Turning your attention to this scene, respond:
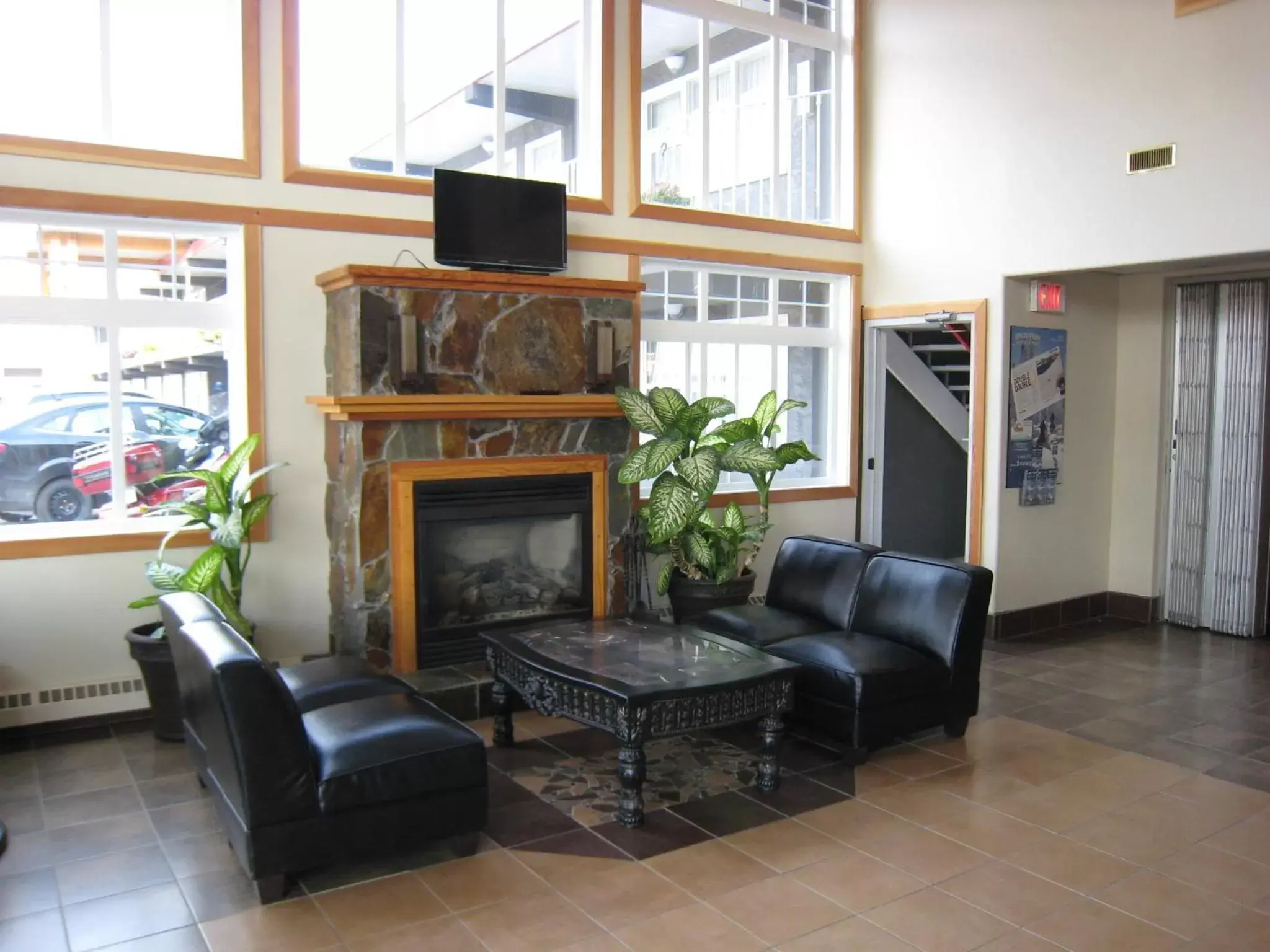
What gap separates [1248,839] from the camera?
359cm

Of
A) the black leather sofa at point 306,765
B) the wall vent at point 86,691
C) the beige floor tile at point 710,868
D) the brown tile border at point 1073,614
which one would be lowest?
the beige floor tile at point 710,868

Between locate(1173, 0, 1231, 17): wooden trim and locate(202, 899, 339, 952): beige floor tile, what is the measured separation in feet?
18.8

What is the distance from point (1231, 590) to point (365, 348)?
5.51 metres

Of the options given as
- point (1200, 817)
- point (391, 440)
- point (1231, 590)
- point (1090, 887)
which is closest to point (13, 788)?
point (391, 440)

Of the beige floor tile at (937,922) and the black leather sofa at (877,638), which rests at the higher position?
the black leather sofa at (877,638)

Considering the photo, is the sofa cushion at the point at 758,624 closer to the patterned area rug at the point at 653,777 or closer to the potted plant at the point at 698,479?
the patterned area rug at the point at 653,777

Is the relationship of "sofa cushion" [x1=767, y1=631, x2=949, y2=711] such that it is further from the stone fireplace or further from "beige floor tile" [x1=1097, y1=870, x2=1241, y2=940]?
the stone fireplace

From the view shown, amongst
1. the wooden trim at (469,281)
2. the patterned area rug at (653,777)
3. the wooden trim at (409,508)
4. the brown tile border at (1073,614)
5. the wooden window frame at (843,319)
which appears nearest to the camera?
A: the patterned area rug at (653,777)

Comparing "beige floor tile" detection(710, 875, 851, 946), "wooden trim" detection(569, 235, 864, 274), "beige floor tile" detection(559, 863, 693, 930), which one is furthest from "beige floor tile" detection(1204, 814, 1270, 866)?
"wooden trim" detection(569, 235, 864, 274)

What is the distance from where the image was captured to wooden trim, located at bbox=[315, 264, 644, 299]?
16.0ft

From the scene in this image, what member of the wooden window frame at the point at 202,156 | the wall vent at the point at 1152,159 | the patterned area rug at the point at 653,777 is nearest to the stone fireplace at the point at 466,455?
the wooden window frame at the point at 202,156

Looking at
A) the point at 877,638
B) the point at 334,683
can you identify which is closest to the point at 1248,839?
the point at 877,638

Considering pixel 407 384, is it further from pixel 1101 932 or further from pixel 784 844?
pixel 1101 932

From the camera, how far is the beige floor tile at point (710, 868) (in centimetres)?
325
